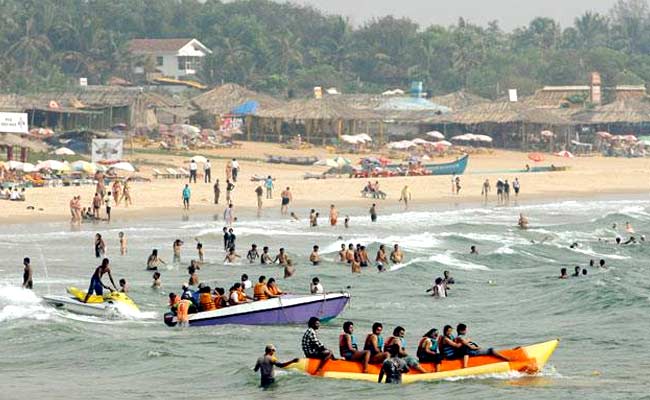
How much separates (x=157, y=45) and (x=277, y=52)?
345 inches

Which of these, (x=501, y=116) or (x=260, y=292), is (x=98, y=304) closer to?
(x=260, y=292)

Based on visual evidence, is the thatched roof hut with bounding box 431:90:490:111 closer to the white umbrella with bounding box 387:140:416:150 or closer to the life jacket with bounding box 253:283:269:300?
the white umbrella with bounding box 387:140:416:150

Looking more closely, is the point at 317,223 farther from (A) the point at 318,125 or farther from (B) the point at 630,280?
(A) the point at 318,125

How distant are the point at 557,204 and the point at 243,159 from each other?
48.4 ft

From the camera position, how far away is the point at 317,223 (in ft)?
140

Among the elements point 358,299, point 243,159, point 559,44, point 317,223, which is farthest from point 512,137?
point 559,44

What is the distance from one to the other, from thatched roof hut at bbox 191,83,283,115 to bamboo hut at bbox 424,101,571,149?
8.71m

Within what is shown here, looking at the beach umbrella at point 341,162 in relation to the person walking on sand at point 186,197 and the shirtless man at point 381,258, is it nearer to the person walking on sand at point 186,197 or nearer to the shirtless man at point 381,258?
the person walking on sand at point 186,197

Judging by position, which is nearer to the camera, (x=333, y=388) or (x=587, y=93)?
(x=333, y=388)

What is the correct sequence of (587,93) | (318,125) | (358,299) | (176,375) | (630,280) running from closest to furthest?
1. (176,375)
2. (358,299)
3. (630,280)
4. (318,125)
5. (587,93)

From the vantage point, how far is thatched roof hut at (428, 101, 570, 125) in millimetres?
73250

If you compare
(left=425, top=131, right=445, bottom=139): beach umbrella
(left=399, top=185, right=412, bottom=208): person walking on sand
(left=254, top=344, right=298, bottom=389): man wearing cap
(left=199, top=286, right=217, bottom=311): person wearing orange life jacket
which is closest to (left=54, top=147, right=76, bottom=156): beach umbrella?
(left=399, top=185, right=412, bottom=208): person walking on sand

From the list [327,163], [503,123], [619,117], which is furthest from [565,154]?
[327,163]

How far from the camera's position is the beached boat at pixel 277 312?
24203 mm
